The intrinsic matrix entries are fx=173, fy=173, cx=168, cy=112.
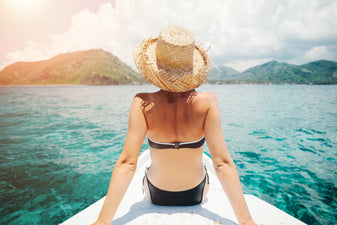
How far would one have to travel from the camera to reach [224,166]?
1412 mm

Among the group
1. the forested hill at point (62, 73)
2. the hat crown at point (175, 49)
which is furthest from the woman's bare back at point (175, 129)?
the forested hill at point (62, 73)

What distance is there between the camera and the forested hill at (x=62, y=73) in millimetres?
138625

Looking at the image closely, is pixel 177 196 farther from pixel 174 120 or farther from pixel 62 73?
pixel 62 73

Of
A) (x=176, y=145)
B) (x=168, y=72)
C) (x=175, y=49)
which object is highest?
(x=175, y=49)

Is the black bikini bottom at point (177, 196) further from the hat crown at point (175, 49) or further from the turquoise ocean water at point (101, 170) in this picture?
the turquoise ocean water at point (101, 170)

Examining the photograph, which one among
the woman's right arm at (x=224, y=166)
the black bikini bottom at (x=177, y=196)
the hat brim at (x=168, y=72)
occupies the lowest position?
the black bikini bottom at (x=177, y=196)

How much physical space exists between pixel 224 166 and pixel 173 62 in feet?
3.04

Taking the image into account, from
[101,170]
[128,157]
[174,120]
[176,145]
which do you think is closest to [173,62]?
[174,120]

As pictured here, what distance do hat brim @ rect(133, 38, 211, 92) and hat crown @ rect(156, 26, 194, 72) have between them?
4 cm

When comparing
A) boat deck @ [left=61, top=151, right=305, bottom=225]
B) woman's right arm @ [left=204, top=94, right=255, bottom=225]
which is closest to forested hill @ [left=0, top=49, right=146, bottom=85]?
boat deck @ [left=61, top=151, right=305, bottom=225]

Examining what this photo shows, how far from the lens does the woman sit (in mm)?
1302

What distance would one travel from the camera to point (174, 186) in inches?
69.6

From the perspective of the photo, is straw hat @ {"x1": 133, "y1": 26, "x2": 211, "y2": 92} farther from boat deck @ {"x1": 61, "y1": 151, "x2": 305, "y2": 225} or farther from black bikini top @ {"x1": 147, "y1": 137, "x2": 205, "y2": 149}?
boat deck @ {"x1": 61, "y1": 151, "x2": 305, "y2": 225}

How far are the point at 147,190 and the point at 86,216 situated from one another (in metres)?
0.70
